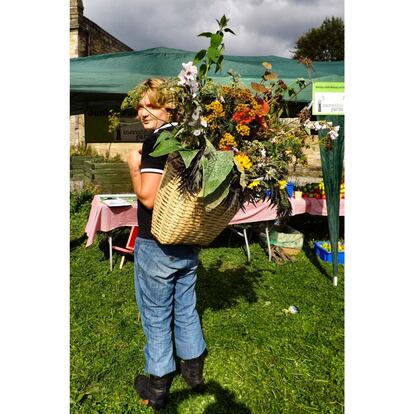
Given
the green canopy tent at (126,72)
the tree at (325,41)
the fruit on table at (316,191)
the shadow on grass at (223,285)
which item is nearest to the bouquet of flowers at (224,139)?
the shadow on grass at (223,285)

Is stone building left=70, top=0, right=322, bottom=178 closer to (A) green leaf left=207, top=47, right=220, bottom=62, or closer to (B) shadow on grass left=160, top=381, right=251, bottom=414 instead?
(B) shadow on grass left=160, top=381, right=251, bottom=414

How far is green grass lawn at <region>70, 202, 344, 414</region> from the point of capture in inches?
83.1

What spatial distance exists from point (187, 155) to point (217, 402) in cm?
152

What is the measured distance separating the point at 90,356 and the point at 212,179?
1.84 meters


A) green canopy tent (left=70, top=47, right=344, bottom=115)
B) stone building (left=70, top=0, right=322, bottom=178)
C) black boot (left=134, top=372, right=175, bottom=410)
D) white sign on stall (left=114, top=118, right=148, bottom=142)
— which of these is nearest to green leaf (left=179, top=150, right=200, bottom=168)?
black boot (left=134, top=372, right=175, bottom=410)

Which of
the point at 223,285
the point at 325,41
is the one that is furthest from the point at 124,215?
the point at 325,41

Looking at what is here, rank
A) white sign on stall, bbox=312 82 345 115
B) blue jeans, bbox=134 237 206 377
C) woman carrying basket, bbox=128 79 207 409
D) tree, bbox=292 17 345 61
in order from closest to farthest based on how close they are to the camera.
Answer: woman carrying basket, bbox=128 79 207 409 < blue jeans, bbox=134 237 206 377 < white sign on stall, bbox=312 82 345 115 < tree, bbox=292 17 345 61

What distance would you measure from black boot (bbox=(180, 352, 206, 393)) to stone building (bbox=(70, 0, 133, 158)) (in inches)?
313

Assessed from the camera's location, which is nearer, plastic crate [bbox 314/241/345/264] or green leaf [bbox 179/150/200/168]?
green leaf [bbox 179/150/200/168]

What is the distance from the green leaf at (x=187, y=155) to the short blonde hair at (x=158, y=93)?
261 millimetres

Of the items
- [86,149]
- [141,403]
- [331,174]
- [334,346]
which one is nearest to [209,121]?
[141,403]

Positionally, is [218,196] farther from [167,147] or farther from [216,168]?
[167,147]

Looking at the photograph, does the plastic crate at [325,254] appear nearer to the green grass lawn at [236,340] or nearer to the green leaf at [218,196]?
the green grass lawn at [236,340]

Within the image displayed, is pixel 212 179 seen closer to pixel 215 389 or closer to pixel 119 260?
pixel 215 389
